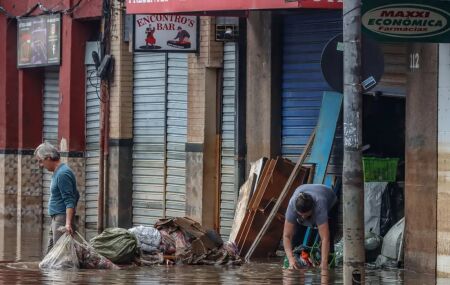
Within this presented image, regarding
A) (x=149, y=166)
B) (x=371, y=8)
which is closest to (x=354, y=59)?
(x=371, y=8)

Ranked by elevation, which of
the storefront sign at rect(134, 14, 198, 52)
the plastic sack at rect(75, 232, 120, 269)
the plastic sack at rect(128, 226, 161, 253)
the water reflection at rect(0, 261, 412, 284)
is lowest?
the water reflection at rect(0, 261, 412, 284)

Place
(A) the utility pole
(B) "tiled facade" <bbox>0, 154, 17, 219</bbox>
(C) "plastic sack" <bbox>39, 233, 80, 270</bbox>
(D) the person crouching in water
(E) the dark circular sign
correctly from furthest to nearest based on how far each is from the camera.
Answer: (B) "tiled facade" <bbox>0, 154, 17, 219</bbox>
(C) "plastic sack" <bbox>39, 233, 80, 270</bbox>
(D) the person crouching in water
(E) the dark circular sign
(A) the utility pole

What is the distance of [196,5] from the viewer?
19.1 m

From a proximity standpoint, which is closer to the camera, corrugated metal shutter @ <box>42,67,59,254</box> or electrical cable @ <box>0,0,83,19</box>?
electrical cable @ <box>0,0,83,19</box>

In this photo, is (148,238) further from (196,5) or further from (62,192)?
(196,5)

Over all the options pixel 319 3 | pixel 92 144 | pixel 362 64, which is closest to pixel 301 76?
pixel 319 3

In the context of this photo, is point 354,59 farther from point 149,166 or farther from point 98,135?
point 98,135

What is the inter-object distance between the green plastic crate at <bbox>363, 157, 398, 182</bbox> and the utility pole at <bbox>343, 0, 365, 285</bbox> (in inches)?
201

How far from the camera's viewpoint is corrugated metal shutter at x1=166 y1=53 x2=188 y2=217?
75.2 feet

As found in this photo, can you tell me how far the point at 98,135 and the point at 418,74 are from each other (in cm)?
994

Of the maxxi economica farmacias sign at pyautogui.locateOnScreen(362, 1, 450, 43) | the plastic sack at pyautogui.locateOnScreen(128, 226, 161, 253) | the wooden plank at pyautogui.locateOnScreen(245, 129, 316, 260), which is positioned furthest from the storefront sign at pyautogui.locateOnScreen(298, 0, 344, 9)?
the plastic sack at pyautogui.locateOnScreen(128, 226, 161, 253)

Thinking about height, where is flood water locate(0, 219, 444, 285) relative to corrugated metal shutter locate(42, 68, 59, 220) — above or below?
below

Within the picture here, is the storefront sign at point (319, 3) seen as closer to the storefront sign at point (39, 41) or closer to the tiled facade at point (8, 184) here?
the storefront sign at point (39, 41)

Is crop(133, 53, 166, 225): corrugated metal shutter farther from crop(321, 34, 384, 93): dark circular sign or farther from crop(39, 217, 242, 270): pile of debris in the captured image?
crop(321, 34, 384, 93): dark circular sign
